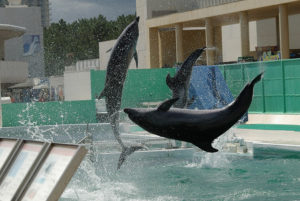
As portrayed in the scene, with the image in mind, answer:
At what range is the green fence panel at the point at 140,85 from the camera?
2816 centimetres

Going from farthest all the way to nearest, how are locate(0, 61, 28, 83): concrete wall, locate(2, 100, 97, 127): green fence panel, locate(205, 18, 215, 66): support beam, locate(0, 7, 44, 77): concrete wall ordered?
locate(0, 7, 44, 77): concrete wall, locate(0, 61, 28, 83): concrete wall, locate(205, 18, 215, 66): support beam, locate(2, 100, 97, 127): green fence panel

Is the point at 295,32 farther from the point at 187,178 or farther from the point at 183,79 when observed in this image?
the point at 183,79

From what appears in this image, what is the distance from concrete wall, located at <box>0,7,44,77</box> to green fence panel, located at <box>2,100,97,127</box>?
168ft

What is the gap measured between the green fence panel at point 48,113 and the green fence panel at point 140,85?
4.14 ft

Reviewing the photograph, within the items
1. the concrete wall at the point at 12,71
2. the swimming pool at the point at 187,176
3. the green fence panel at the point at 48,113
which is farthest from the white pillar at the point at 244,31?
the concrete wall at the point at 12,71

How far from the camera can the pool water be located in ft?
32.3

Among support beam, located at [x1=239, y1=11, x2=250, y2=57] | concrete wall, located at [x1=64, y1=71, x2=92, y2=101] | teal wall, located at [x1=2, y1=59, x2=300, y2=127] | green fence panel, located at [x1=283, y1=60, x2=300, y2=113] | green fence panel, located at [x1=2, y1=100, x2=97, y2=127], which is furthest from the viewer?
concrete wall, located at [x1=64, y1=71, x2=92, y2=101]

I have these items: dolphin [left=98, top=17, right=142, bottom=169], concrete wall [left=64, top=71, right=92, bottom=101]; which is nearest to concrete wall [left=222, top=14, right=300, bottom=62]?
concrete wall [left=64, top=71, right=92, bottom=101]

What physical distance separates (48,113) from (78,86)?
620 inches

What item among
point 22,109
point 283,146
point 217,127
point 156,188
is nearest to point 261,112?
point 283,146

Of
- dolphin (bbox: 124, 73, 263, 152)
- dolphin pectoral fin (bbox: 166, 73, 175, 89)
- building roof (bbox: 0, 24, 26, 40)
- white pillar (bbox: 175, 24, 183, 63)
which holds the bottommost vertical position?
dolphin (bbox: 124, 73, 263, 152)

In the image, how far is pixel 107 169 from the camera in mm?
12984

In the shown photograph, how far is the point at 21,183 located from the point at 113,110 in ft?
10.3

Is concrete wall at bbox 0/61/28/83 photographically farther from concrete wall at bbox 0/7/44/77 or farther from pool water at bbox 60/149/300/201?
pool water at bbox 60/149/300/201
